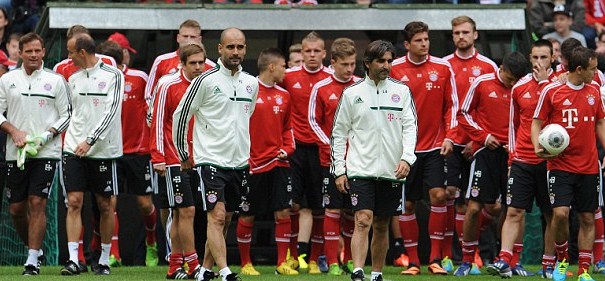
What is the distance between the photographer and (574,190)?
13734 mm

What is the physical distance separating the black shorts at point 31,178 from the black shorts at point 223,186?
2.50 m

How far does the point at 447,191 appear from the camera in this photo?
15.4 metres

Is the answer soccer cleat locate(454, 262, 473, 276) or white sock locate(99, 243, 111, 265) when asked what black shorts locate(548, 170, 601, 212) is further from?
white sock locate(99, 243, 111, 265)

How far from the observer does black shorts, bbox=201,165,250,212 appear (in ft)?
41.8

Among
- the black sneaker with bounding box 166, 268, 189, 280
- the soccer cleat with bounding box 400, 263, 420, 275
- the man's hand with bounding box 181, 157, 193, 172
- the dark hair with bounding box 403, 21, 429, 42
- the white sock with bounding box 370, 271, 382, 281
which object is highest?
the dark hair with bounding box 403, 21, 429, 42

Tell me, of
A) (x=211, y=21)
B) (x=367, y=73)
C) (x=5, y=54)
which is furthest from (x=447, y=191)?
(x=5, y=54)

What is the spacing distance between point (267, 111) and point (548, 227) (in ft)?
10.7

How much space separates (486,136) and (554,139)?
72.8 inches

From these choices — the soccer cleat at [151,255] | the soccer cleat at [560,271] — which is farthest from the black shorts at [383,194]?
the soccer cleat at [151,255]

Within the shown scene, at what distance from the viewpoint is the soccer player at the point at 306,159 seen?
15836mm

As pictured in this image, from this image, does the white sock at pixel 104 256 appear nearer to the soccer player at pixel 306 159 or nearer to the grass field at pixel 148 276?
the grass field at pixel 148 276

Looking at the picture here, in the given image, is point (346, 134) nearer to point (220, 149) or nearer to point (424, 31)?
point (220, 149)

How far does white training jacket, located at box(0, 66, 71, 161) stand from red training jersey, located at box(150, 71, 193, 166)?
3.79 ft

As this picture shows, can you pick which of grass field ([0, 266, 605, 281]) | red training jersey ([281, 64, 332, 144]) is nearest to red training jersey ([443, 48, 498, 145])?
red training jersey ([281, 64, 332, 144])
